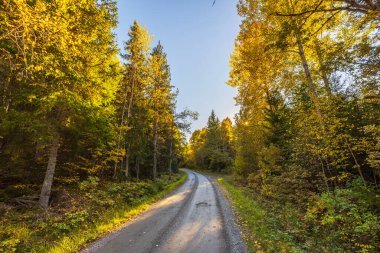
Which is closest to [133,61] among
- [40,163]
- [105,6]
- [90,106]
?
[105,6]

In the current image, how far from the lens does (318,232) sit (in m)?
6.64

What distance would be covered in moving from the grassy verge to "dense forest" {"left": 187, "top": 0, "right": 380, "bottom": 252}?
621cm

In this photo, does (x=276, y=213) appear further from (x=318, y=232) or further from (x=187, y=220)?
(x=187, y=220)

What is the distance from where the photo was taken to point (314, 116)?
8359 mm

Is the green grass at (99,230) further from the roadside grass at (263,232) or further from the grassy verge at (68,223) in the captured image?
the roadside grass at (263,232)

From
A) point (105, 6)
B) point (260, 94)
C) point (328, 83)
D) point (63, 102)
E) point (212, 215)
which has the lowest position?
point (212, 215)

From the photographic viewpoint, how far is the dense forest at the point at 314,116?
578 centimetres

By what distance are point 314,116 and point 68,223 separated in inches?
426

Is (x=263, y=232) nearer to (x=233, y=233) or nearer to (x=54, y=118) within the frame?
(x=233, y=233)

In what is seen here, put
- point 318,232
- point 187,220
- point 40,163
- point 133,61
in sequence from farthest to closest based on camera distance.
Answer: point 133,61, point 40,163, point 187,220, point 318,232

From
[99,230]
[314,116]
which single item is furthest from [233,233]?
[314,116]

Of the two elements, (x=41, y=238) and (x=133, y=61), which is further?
(x=133, y=61)

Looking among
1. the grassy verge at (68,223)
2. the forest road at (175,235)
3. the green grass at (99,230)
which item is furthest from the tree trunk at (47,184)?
the forest road at (175,235)

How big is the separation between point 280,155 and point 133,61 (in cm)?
1370
